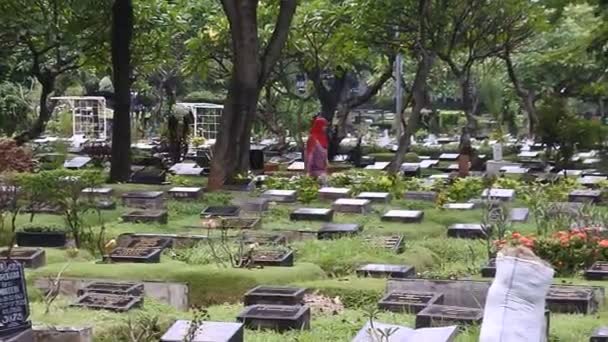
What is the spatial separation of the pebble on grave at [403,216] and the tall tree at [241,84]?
3874 mm

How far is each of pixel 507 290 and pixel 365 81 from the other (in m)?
36.9

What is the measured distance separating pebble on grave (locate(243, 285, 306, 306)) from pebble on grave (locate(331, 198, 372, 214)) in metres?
6.30

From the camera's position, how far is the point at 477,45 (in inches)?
934

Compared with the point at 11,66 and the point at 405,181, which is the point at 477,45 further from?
the point at 11,66

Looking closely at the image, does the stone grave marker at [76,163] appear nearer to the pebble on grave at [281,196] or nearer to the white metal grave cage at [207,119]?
the pebble on grave at [281,196]

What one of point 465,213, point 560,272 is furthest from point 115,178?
point 560,272

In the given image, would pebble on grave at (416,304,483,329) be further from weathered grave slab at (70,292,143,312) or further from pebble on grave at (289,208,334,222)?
pebble on grave at (289,208,334,222)

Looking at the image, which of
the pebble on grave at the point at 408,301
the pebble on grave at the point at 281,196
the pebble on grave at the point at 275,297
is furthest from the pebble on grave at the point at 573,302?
the pebble on grave at the point at 281,196

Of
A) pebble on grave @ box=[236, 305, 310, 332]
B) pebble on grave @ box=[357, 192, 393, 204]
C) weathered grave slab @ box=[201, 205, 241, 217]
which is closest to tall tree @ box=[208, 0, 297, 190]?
pebble on grave @ box=[357, 192, 393, 204]

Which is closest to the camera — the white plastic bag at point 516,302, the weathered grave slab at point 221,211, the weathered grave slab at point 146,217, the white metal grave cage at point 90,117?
the white plastic bag at point 516,302

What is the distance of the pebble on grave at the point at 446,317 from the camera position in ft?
23.9

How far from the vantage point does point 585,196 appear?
1559 cm

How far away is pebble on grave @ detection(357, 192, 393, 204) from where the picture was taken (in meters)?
15.5

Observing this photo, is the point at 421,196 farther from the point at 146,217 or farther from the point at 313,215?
the point at 146,217
